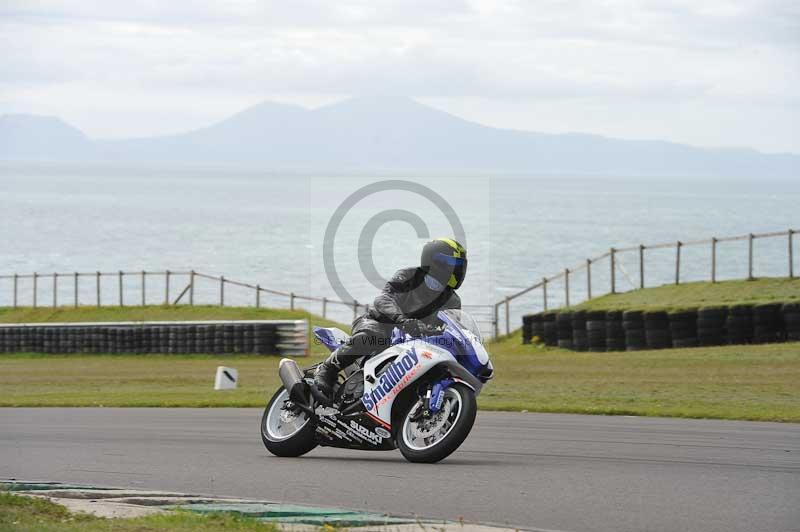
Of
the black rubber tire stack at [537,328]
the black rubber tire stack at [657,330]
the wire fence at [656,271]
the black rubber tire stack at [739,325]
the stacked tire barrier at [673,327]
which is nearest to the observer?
the stacked tire barrier at [673,327]

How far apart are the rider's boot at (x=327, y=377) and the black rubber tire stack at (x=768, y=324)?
17.3 m

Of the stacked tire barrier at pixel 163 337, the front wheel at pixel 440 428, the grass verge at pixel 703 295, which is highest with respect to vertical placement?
the grass verge at pixel 703 295

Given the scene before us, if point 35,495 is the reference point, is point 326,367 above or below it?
above

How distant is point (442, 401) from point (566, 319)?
2137 centimetres

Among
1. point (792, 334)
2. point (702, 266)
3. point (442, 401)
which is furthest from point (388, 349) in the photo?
point (702, 266)

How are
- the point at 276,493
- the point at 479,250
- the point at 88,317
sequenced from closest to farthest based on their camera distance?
the point at 276,493 < the point at 88,317 < the point at 479,250

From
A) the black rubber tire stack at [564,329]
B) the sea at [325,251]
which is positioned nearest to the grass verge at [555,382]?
the black rubber tire stack at [564,329]

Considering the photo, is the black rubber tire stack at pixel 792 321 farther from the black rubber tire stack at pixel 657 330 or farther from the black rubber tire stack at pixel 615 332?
the black rubber tire stack at pixel 615 332

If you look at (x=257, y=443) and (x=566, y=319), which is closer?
(x=257, y=443)

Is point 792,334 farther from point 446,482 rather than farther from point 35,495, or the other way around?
point 35,495

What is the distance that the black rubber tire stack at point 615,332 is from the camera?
28.7 meters

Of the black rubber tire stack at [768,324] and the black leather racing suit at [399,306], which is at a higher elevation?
the black leather racing suit at [399,306]

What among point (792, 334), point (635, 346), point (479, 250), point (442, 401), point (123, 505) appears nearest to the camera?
point (123, 505)

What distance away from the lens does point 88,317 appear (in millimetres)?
45312
